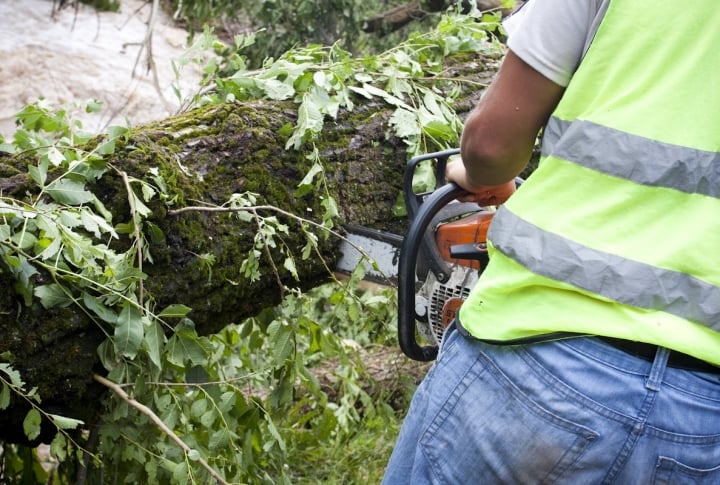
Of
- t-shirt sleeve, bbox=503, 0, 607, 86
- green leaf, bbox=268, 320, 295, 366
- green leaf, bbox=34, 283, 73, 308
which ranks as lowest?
green leaf, bbox=268, 320, 295, 366

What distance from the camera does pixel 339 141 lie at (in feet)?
8.42

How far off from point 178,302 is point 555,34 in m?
1.28

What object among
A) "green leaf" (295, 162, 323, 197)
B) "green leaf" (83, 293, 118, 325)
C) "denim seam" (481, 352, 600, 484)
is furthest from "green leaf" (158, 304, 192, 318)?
"denim seam" (481, 352, 600, 484)

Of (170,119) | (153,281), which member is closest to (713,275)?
(153,281)

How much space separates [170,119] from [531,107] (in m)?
1.39

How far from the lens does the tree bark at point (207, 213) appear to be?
1.96m

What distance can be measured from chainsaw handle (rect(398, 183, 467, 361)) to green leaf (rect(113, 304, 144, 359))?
24.2 inches

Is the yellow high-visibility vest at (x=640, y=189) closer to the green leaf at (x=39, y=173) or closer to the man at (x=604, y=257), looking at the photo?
the man at (x=604, y=257)

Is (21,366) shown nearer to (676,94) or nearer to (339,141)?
(339,141)

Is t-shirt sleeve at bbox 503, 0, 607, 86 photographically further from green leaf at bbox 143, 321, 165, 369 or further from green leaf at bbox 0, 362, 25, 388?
green leaf at bbox 0, 362, 25, 388

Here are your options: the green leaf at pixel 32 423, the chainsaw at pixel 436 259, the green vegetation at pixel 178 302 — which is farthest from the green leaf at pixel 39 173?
the chainsaw at pixel 436 259

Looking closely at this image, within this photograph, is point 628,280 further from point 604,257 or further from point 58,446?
point 58,446

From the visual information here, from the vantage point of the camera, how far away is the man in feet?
4.08

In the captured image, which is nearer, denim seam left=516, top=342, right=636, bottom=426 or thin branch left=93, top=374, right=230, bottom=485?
denim seam left=516, top=342, right=636, bottom=426
